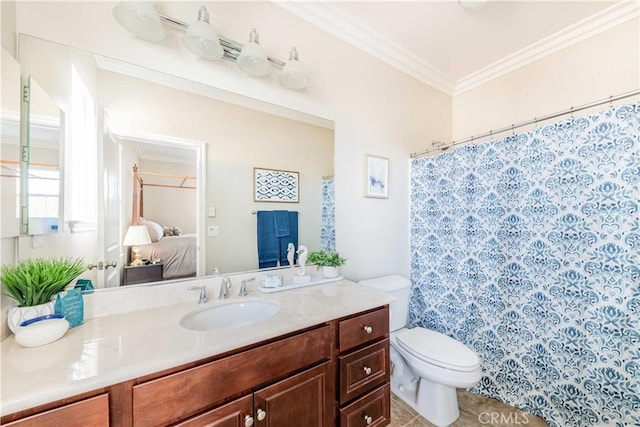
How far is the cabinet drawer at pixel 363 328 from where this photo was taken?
44.5 inches

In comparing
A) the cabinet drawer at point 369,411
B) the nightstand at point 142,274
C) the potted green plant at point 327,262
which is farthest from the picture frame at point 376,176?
the nightstand at point 142,274

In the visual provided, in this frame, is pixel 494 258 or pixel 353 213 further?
pixel 353 213

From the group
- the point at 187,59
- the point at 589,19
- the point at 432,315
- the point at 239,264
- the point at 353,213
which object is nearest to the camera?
the point at 187,59

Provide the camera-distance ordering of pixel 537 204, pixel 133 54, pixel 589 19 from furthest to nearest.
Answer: pixel 589 19 < pixel 537 204 < pixel 133 54

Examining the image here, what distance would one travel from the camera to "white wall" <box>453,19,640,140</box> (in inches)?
63.7

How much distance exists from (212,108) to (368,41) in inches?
51.2

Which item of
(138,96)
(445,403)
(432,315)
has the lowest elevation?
(445,403)

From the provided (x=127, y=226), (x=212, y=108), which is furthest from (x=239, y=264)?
(x=212, y=108)

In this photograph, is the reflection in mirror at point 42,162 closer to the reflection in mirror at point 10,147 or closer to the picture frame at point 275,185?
the reflection in mirror at point 10,147

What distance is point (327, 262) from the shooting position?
159 centimetres

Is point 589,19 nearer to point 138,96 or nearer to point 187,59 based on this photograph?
point 187,59

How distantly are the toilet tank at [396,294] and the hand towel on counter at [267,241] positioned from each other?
68 cm

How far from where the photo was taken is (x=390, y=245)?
6.82ft

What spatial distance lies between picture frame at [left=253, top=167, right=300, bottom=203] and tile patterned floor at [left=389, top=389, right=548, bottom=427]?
1.52 m
